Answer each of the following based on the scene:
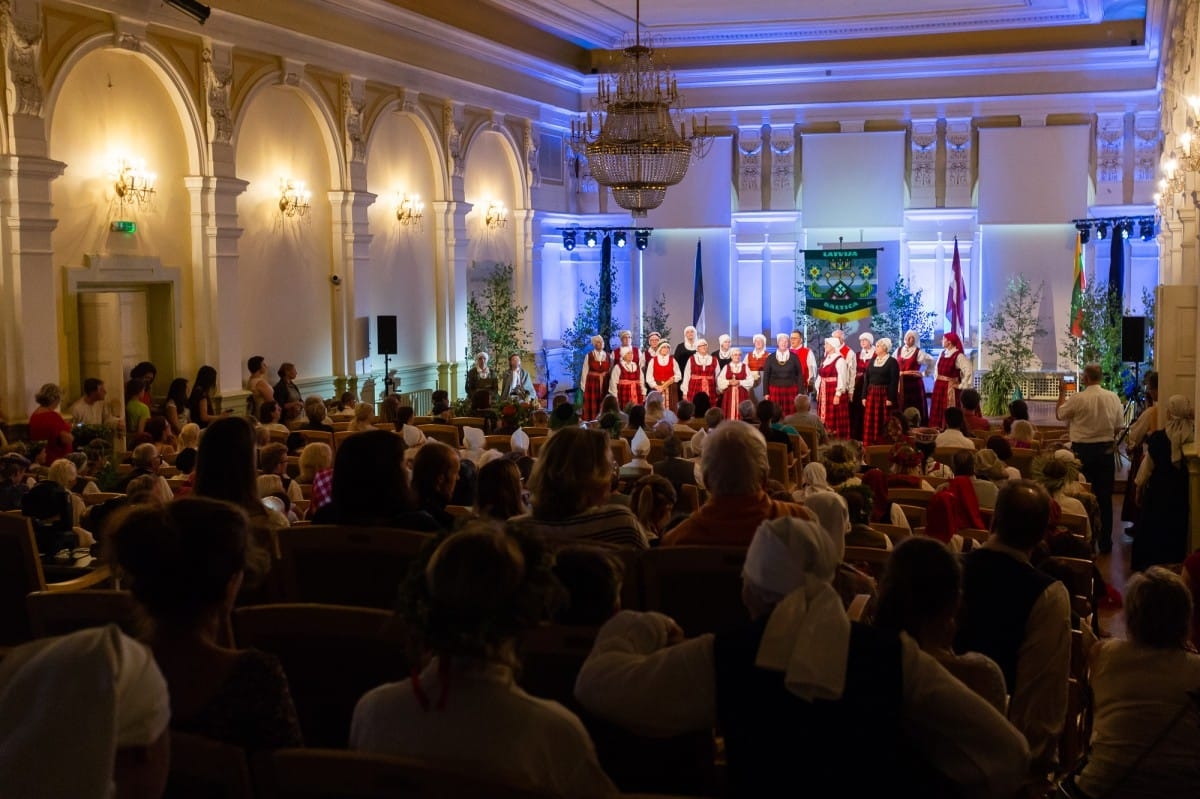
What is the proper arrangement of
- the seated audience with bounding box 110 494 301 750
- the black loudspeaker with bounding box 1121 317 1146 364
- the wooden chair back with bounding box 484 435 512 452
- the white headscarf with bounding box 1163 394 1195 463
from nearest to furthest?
the seated audience with bounding box 110 494 301 750, the white headscarf with bounding box 1163 394 1195 463, the wooden chair back with bounding box 484 435 512 452, the black loudspeaker with bounding box 1121 317 1146 364

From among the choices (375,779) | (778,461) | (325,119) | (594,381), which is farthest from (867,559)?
(594,381)

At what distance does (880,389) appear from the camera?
1452cm

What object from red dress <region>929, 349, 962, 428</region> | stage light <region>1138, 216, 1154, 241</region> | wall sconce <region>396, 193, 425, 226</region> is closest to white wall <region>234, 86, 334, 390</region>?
wall sconce <region>396, 193, 425, 226</region>

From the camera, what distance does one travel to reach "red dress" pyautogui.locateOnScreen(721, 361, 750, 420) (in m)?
15.0

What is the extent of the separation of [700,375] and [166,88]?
7.09 meters

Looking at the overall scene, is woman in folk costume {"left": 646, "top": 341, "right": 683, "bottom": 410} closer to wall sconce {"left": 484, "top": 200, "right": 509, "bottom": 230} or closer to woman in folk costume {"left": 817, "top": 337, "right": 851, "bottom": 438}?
woman in folk costume {"left": 817, "top": 337, "right": 851, "bottom": 438}

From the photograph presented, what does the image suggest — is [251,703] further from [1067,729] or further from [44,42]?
[44,42]

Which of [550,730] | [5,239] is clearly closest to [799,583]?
[550,730]

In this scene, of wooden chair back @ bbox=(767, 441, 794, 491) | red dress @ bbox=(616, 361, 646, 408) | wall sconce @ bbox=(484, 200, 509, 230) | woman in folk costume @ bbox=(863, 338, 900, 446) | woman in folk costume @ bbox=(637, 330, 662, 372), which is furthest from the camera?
wall sconce @ bbox=(484, 200, 509, 230)

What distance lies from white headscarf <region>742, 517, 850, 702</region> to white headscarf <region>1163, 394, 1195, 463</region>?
6612mm

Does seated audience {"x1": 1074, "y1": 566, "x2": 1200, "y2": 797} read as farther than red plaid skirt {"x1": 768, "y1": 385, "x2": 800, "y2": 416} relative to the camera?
No

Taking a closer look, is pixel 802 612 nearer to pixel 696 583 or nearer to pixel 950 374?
pixel 696 583

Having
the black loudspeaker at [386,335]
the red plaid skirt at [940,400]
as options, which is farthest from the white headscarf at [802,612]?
the red plaid skirt at [940,400]

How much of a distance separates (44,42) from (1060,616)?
8788 millimetres
